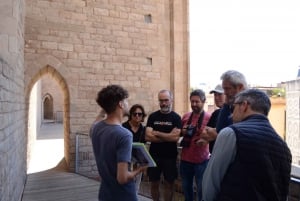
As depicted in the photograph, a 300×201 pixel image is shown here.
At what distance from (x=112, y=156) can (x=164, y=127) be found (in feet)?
6.63

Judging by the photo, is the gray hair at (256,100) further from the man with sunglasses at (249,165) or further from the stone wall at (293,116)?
the stone wall at (293,116)

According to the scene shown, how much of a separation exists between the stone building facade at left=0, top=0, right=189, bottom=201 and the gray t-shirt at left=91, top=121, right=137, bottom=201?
523 centimetres

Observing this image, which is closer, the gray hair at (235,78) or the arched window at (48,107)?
the gray hair at (235,78)

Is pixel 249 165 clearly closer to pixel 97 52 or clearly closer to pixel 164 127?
pixel 164 127

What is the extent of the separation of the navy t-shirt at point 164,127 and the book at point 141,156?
1743mm

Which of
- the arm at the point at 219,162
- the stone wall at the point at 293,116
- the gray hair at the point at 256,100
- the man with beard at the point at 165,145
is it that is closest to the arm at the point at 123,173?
the arm at the point at 219,162

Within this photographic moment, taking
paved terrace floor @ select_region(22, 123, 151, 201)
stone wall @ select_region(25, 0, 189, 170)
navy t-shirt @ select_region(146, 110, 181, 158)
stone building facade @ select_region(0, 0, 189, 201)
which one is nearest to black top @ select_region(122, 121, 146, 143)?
navy t-shirt @ select_region(146, 110, 181, 158)

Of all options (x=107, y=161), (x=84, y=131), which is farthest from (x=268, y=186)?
(x=84, y=131)

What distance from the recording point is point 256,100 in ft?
5.68

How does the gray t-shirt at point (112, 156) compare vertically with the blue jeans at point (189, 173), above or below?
above

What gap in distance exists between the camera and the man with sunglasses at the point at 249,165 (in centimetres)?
157

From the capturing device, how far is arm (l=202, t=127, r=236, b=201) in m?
1.58

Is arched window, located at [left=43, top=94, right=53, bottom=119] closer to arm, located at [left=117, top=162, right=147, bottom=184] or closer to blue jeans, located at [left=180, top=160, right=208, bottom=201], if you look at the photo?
blue jeans, located at [left=180, top=160, right=208, bottom=201]

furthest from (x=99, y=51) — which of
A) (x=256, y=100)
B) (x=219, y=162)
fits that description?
(x=219, y=162)
